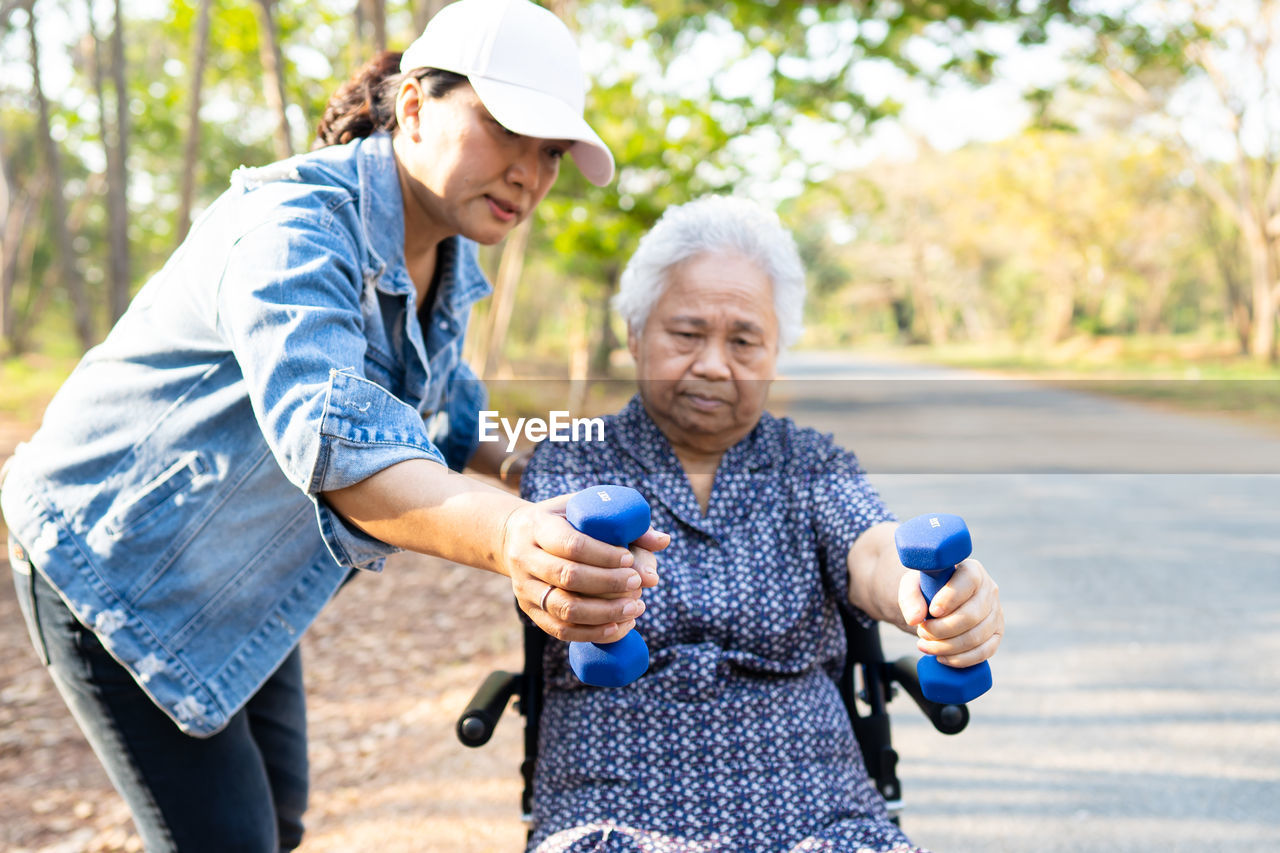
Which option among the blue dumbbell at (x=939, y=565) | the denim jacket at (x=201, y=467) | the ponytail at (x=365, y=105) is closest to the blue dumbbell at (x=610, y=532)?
the blue dumbbell at (x=939, y=565)

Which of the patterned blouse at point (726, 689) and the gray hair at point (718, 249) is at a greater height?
the gray hair at point (718, 249)

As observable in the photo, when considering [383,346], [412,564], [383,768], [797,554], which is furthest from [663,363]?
[412,564]

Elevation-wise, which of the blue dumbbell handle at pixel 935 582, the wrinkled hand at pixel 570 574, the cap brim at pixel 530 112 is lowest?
the blue dumbbell handle at pixel 935 582

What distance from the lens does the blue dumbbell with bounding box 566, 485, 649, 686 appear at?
0.88m

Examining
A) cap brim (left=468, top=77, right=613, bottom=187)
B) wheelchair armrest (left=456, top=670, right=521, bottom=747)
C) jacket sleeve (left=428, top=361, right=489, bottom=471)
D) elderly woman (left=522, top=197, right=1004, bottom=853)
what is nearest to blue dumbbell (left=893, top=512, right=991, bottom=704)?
elderly woman (left=522, top=197, right=1004, bottom=853)

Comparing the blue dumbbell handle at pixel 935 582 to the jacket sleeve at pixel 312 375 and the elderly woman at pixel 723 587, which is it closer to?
the elderly woman at pixel 723 587

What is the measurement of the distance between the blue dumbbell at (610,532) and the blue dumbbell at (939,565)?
34 cm

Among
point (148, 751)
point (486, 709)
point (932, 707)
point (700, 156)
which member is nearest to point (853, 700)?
point (932, 707)

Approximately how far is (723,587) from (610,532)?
3.15 feet

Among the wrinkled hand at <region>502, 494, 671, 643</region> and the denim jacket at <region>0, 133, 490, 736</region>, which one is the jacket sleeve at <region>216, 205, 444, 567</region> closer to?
the denim jacket at <region>0, 133, 490, 736</region>

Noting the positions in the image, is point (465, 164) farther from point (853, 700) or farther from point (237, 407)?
point (853, 700)

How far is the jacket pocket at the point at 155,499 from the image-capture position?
1433 mm

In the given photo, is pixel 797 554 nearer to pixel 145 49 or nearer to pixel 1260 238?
pixel 145 49

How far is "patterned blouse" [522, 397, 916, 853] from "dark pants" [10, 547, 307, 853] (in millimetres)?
523
